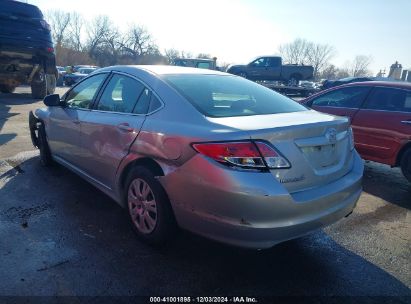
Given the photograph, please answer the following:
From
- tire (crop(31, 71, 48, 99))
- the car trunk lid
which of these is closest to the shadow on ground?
the car trunk lid

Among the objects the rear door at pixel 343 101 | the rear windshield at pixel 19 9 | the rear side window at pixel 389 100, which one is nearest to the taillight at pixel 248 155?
the rear side window at pixel 389 100

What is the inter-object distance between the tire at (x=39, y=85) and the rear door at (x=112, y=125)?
959cm

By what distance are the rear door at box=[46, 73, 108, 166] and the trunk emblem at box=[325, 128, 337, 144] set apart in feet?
7.96

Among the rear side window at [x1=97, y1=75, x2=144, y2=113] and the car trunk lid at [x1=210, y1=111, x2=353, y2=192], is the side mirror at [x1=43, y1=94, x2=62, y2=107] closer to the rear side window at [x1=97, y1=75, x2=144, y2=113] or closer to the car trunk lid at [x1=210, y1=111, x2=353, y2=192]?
the rear side window at [x1=97, y1=75, x2=144, y2=113]

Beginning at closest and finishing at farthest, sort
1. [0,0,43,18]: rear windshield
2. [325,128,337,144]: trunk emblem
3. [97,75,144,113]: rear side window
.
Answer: [325,128,337,144]: trunk emblem
[97,75,144,113]: rear side window
[0,0,43,18]: rear windshield

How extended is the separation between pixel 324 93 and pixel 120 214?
423 cm

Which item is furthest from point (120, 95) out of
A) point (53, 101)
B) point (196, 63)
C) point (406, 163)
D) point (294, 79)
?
point (196, 63)

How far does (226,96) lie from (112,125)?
1.11m

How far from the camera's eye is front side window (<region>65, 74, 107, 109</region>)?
3.87m

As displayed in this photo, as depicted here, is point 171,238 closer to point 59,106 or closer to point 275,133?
point 275,133

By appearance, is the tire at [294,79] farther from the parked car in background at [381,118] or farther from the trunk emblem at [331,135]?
the trunk emblem at [331,135]

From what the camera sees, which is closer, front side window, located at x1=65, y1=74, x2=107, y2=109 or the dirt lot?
the dirt lot

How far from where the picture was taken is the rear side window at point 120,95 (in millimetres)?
3217

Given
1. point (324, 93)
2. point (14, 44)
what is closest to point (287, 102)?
point (324, 93)
